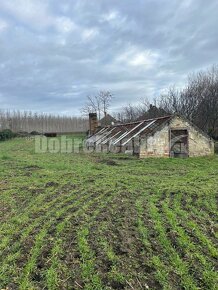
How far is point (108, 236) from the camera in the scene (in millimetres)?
3824

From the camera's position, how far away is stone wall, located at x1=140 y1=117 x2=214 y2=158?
43.1 feet

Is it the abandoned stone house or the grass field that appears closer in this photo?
the grass field

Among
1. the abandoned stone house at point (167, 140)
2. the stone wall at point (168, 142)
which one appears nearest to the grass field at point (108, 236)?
the stone wall at point (168, 142)

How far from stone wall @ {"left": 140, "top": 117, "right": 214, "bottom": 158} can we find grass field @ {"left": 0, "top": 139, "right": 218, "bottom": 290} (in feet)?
20.1

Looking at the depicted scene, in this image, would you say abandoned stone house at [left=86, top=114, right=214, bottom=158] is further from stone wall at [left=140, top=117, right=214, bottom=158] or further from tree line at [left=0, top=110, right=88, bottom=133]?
tree line at [left=0, top=110, right=88, bottom=133]

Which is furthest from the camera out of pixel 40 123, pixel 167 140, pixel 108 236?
pixel 40 123

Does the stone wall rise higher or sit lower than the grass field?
higher

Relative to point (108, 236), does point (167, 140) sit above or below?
above

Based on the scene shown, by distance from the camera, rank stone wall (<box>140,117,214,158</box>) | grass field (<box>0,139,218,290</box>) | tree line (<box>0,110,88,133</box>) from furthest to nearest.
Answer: tree line (<box>0,110,88,133</box>) → stone wall (<box>140,117,214,158</box>) → grass field (<box>0,139,218,290</box>)

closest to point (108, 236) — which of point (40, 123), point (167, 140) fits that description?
point (167, 140)

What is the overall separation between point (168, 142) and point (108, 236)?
10.4 meters

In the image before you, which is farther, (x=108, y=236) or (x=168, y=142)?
(x=168, y=142)

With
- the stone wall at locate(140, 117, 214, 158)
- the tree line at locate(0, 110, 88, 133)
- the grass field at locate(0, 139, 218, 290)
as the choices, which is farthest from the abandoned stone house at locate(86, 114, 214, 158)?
the tree line at locate(0, 110, 88, 133)

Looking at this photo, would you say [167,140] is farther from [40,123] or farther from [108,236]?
[40,123]
